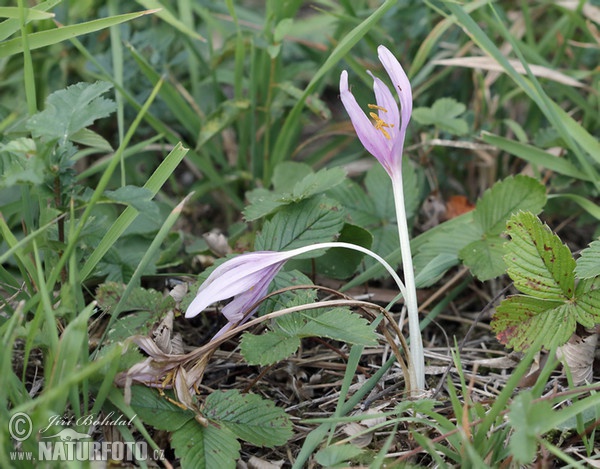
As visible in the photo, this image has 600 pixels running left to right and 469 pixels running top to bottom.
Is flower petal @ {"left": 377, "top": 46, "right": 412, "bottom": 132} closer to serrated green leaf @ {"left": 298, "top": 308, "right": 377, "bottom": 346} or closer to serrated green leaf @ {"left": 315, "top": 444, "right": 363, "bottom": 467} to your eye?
serrated green leaf @ {"left": 298, "top": 308, "right": 377, "bottom": 346}

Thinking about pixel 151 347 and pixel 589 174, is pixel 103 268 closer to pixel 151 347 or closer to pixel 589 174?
pixel 151 347

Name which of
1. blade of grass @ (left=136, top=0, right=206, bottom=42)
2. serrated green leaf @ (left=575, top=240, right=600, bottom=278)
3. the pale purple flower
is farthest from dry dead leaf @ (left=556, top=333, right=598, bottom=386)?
blade of grass @ (left=136, top=0, right=206, bottom=42)

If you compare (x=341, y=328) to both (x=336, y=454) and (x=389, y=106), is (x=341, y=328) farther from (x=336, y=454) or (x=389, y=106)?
(x=389, y=106)

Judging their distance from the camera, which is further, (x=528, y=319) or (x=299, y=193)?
(x=299, y=193)

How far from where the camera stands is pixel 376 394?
1657 mm

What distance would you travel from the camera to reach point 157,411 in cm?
148

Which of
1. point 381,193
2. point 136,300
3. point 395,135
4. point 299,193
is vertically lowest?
point 136,300

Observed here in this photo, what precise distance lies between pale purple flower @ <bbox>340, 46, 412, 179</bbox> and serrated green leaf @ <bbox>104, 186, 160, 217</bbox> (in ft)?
1.66

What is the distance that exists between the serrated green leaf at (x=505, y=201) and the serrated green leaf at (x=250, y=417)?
878 millimetres

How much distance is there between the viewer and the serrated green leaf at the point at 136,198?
1.45 m

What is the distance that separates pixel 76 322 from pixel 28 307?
9.3 inches

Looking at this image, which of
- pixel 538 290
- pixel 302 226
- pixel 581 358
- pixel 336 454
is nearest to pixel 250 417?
pixel 336 454

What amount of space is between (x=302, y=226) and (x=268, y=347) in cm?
44

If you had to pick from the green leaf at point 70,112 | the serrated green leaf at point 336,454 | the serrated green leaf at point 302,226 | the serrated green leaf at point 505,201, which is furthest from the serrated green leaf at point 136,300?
the serrated green leaf at point 505,201
